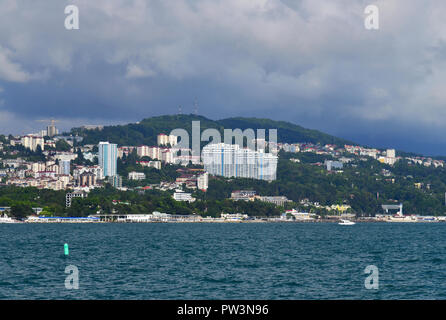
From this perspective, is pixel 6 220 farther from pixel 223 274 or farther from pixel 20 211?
pixel 223 274

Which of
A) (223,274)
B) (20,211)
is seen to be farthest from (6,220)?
(223,274)

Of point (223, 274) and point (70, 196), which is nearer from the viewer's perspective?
point (223, 274)

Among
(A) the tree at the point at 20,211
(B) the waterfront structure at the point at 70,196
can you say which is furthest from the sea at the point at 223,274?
(B) the waterfront structure at the point at 70,196

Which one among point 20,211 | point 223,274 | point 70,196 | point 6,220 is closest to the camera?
point 223,274

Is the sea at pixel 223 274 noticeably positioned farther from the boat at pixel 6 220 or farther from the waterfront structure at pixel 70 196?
the waterfront structure at pixel 70 196

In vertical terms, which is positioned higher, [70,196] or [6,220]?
[70,196]

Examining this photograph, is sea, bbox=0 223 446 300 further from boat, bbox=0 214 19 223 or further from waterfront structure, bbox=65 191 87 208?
waterfront structure, bbox=65 191 87 208

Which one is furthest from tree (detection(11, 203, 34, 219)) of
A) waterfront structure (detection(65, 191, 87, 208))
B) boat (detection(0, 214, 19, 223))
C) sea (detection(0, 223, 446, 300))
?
sea (detection(0, 223, 446, 300))

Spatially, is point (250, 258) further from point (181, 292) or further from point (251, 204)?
point (251, 204)

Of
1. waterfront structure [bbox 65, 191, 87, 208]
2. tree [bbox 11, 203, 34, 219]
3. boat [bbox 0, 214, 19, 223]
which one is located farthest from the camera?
waterfront structure [bbox 65, 191, 87, 208]

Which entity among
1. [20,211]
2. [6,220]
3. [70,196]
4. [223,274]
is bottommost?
[6,220]

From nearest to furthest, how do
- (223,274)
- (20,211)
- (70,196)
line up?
1. (223,274)
2. (20,211)
3. (70,196)
